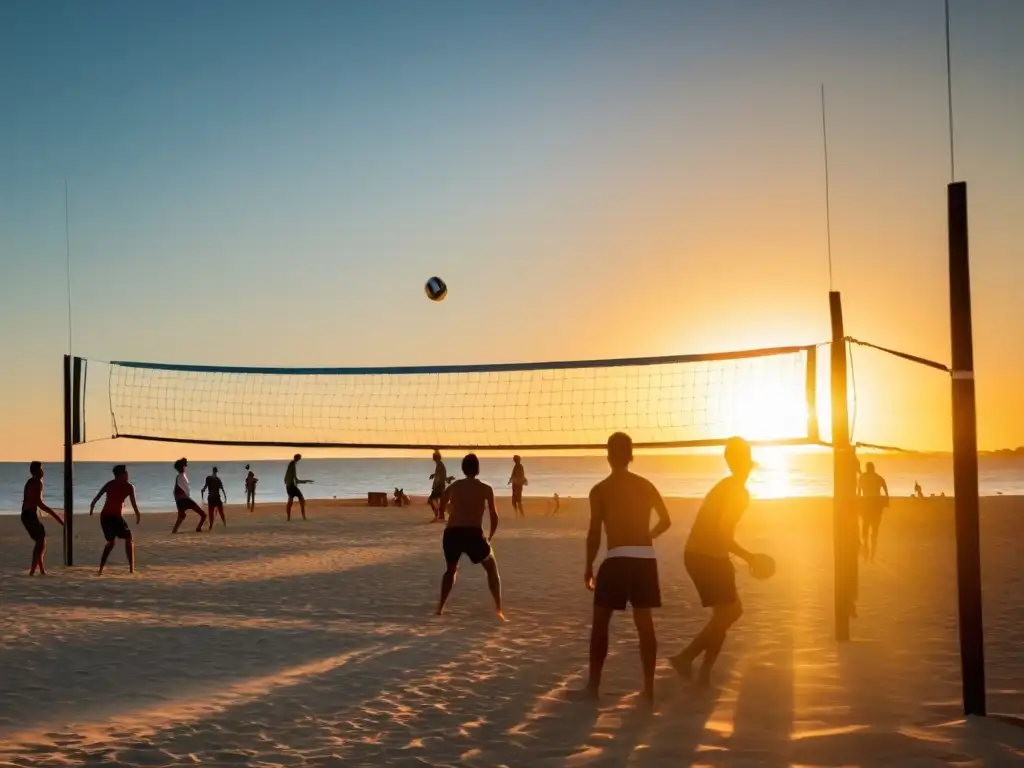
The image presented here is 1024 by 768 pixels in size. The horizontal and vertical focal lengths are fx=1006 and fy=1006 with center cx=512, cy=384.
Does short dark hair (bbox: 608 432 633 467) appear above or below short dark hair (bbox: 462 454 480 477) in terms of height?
above

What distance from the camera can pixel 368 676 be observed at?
6883 mm

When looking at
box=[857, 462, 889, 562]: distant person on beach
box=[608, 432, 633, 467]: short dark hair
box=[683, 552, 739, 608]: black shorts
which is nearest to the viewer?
box=[608, 432, 633, 467]: short dark hair

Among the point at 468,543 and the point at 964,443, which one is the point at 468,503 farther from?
the point at 964,443

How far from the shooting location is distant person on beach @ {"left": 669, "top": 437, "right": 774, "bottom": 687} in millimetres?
6246

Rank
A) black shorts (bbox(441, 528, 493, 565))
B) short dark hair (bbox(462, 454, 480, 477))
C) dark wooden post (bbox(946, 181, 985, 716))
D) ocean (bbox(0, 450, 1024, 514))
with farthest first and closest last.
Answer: ocean (bbox(0, 450, 1024, 514)) → black shorts (bbox(441, 528, 493, 565)) → short dark hair (bbox(462, 454, 480, 477)) → dark wooden post (bbox(946, 181, 985, 716))

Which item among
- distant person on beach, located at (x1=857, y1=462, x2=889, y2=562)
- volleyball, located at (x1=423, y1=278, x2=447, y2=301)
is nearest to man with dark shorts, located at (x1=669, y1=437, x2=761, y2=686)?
distant person on beach, located at (x1=857, y1=462, x2=889, y2=562)

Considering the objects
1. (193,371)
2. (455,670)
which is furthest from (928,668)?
(193,371)

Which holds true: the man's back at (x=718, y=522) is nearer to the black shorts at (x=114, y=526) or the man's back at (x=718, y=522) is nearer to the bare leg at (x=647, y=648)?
the bare leg at (x=647, y=648)

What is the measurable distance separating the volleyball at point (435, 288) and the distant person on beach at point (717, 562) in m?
10.9

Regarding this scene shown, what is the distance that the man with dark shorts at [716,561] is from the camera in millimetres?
6246

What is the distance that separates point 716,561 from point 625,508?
0.73 m

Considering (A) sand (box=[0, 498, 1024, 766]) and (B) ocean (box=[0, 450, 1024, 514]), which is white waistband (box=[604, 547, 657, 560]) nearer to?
(A) sand (box=[0, 498, 1024, 766])

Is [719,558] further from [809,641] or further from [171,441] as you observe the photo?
[171,441]

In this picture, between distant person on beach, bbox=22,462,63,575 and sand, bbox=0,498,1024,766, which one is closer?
sand, bbox=0,498,1024,766
